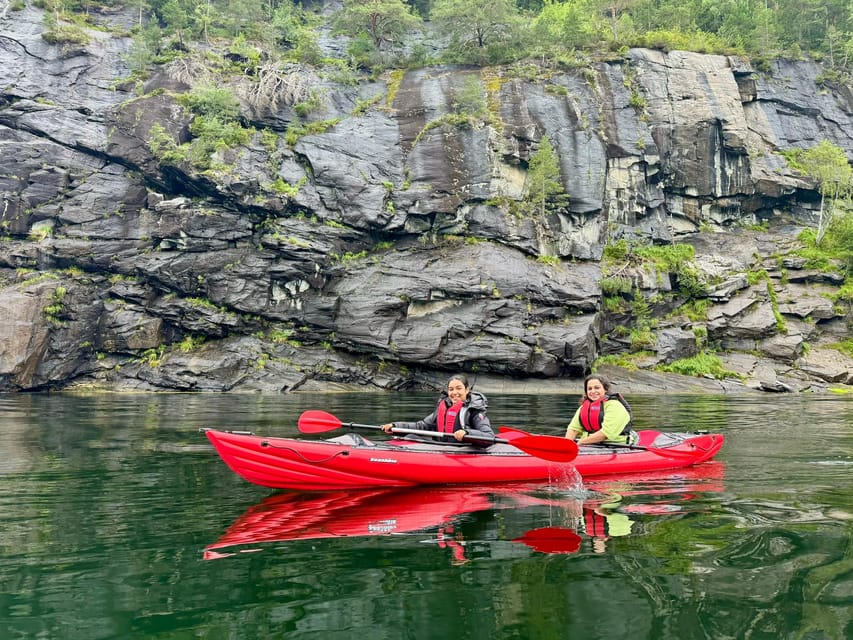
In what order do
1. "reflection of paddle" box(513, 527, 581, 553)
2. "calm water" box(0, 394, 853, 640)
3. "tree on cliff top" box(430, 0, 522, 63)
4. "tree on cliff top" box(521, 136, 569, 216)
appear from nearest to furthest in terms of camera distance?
"calm water" box(0, 394, 853, 640), "reflection of paddle" box(513, 527, 581, 553), "tree on cliff top" box(521, 136, 569, 216), "tree on cliff top" box(430, 0, 522, 63)

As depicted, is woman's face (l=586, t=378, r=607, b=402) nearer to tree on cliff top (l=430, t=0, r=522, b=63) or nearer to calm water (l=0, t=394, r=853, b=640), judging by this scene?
calm water (l=0, t=394, r=853, b=640)

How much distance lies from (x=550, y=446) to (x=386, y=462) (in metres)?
1.89

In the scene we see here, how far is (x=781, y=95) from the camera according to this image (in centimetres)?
4147

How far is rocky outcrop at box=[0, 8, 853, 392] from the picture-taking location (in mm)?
28859

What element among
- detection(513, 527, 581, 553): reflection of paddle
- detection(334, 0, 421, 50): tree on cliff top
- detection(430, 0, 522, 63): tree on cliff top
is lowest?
detection(513, 527, 581, 553): reflection of paddle

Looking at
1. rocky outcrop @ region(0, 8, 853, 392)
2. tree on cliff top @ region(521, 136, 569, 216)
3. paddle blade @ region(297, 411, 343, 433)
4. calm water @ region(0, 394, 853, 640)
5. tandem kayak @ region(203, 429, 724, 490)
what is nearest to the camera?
calm water @ region(0, 394, 853, 640)

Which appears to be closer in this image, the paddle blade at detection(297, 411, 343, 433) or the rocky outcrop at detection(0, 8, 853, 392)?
the paddle blade at detection(297, 411, 343, 433)

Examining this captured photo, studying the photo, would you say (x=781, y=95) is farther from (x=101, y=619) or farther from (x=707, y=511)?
(x=101, y=619)

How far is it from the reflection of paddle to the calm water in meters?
0.04

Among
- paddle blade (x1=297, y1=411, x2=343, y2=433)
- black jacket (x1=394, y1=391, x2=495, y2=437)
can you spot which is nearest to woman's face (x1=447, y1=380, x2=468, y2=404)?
black jacket (x1=394, y1=391, x2=495, y2=437)

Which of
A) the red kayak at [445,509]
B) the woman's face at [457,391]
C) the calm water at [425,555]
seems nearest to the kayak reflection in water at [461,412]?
the woman's face at [457,391]

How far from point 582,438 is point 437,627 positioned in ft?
18.7

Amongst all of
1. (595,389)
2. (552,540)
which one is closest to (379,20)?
(595,389)

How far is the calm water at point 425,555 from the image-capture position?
3619 millimetres
